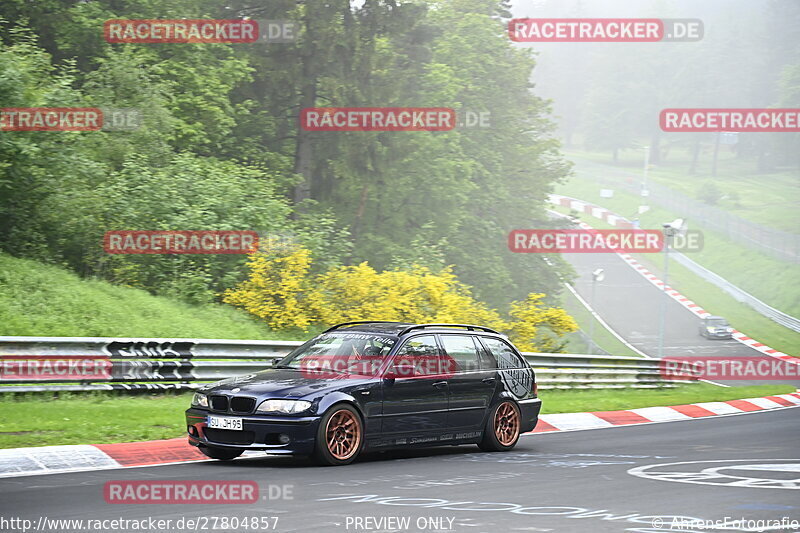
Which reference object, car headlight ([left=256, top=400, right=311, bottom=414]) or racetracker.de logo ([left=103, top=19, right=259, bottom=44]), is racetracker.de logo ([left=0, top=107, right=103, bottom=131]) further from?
car headlight ([left=256, top=400, right=311, bottom=414])

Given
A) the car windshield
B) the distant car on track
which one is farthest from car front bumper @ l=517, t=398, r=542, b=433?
the distant car on track

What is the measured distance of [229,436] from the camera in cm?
1026

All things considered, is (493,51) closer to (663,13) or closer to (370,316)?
(370,316)

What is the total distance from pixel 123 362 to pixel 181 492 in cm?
682

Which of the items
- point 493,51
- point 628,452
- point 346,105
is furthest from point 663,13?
point 628,452

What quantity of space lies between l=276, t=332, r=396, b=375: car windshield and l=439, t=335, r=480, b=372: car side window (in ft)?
2.89

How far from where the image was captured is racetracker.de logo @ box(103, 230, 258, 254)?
21875mm

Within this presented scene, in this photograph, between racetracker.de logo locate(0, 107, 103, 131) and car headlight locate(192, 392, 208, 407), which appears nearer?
car headlight locate(192, 392, 208, 407)

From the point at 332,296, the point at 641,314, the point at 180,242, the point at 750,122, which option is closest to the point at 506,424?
the point at 332,296

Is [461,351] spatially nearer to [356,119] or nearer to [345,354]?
[345,354]

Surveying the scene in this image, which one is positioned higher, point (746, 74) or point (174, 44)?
point (746, 74)

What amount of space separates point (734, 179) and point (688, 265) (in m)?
40.5

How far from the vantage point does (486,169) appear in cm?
5350

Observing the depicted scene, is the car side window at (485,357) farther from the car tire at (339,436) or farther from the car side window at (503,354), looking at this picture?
the car tire at (339,436)
